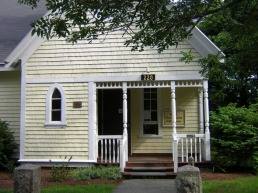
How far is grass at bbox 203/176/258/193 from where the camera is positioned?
12.2m

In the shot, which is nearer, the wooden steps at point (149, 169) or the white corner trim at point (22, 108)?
the wooden steps at point (149, 169)

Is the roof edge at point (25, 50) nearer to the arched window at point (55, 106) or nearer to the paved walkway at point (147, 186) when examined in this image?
the arched window at point (55, 106)

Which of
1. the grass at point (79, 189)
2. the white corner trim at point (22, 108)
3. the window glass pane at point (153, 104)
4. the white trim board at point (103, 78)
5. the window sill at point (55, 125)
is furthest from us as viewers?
the window glass pane at point (153, 104)

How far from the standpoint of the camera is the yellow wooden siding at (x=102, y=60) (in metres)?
16.5

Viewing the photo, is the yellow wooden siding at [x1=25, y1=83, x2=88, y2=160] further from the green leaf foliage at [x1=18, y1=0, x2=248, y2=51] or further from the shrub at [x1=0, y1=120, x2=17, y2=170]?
the green leaf foliage at [x1=18, y1=0, x2=248, y2=51]

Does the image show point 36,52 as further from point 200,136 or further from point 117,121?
point 200,136

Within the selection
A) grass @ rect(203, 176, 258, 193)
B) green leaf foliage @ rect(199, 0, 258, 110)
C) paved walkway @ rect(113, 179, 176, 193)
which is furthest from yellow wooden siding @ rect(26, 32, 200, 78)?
green leaf foliage @ rect(199, 0, 258, 110)

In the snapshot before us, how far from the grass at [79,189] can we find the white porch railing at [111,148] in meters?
2.67

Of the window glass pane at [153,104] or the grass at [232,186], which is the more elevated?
the window glass pane at [153,104]

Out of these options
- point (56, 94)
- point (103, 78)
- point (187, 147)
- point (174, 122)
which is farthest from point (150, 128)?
point (56, 94)

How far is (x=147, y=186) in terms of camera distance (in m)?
13.5

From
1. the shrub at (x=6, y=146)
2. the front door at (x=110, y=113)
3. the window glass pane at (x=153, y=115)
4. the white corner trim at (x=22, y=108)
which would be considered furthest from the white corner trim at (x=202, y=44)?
the shrub at (x=6, y=146)

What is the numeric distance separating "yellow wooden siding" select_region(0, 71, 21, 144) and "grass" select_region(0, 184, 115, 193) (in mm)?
5966

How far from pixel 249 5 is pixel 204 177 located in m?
6.97
